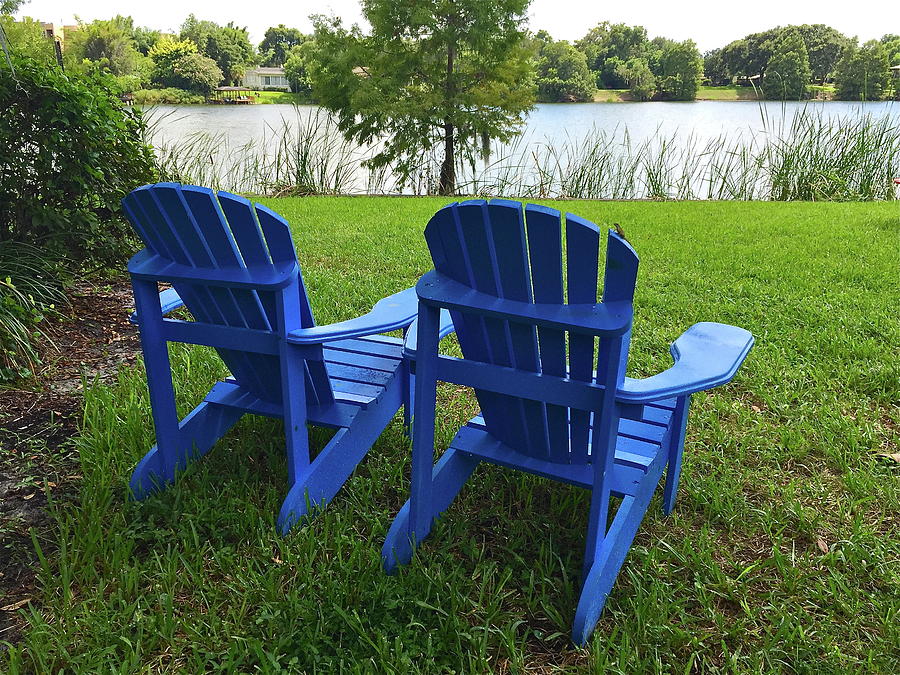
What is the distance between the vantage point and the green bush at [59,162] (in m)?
3.45

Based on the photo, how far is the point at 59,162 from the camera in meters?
3.56

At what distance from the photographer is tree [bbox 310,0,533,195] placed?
38.1ft

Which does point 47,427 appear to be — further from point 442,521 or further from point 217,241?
point 442,521

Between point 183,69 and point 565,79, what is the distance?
55.3ft

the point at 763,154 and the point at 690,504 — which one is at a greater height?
the point at 763,154

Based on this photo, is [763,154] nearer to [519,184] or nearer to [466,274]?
[519,184]

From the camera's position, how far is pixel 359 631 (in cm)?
152

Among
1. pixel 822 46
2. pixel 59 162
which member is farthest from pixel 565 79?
pixel 59 162

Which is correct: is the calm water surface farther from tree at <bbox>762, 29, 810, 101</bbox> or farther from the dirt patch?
the dirt patch

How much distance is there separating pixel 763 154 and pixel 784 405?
23.7ft

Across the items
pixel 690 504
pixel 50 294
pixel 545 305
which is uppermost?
pixel 545 305

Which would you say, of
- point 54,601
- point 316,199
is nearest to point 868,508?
point 54,601

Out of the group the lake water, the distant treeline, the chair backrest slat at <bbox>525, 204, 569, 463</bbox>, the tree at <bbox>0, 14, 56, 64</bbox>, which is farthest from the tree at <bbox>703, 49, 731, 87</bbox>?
the chair backrest slat at <bbox>525, 204, 569, 463</bbox>

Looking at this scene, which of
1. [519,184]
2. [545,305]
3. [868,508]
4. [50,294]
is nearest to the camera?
[545,305]
